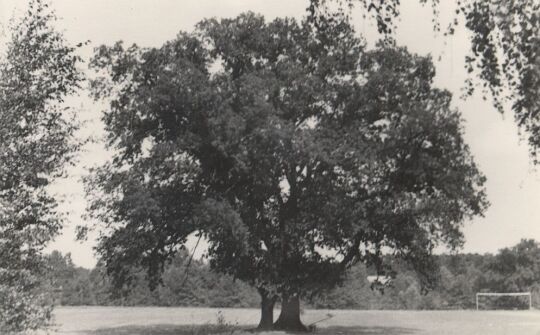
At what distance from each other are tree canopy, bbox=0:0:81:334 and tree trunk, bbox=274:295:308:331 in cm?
2026

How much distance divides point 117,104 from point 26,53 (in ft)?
57.3

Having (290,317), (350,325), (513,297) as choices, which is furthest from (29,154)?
(513,297)

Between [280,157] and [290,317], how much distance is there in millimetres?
8673

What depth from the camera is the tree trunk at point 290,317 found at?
1221 inches

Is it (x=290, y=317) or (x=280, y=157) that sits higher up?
(x=280, y=157)

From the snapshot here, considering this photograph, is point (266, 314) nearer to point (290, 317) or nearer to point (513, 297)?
point (290, 317)

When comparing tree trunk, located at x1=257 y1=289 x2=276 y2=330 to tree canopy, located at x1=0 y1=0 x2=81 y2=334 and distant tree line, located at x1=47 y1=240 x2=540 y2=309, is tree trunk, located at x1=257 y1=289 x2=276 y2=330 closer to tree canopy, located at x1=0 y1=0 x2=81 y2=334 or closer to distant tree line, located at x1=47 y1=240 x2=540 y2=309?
tree canopy, located at x1=0 y1=0 x2=81 y2=334

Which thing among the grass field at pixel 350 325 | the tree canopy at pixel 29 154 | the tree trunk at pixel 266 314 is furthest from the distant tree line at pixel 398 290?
the tree canopy at pixel 29 154

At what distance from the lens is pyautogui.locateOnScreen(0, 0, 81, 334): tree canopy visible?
10766mm

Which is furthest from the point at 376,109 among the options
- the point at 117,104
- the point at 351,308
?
the point at 351,308

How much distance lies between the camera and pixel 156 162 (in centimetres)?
2814

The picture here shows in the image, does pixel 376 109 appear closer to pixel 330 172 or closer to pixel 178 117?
pixel 330 172

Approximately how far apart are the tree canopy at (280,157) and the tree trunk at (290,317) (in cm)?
184

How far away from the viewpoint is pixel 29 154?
11547 millimetres
